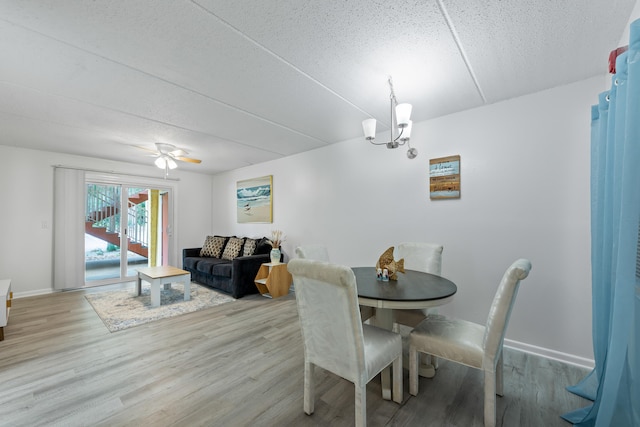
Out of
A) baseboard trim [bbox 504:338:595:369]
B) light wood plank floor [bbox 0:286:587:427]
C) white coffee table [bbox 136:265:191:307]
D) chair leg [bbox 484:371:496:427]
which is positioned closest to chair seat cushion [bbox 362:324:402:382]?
light wood plank floor [bbox 0:286:587:427]

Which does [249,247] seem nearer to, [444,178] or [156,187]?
[156,187]

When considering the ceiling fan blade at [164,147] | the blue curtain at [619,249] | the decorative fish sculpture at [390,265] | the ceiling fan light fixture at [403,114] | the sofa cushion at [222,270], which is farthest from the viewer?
the sofa cushion at [222,270]

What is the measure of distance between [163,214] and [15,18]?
5331mm

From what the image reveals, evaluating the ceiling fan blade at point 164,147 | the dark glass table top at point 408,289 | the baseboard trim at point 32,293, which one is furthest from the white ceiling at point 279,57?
the baseboard trim at point 32,293

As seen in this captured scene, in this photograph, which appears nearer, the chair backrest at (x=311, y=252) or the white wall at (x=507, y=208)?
the white wall at (x=507, y=208)

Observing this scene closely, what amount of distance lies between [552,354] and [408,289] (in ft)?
5.45

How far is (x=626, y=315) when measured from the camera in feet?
3.68

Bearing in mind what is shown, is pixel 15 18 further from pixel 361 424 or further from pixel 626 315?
pixel 626 315

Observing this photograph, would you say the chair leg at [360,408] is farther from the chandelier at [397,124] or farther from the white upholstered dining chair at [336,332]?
the chandelier at [397,124]

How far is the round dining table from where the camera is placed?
5.23 feet

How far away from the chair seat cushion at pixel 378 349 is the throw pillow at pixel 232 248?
3.57 meters

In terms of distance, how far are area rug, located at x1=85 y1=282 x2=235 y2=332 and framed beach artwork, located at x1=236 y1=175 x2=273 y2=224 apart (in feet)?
5.27

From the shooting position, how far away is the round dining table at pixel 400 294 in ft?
5.23

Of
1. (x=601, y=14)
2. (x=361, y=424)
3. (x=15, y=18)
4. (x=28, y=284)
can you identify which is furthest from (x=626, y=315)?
(x=28, y=284)
